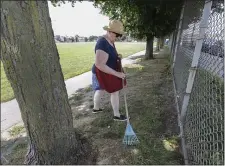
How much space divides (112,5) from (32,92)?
40.9 ft

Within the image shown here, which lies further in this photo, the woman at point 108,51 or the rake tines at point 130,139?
the woman at point 108,51

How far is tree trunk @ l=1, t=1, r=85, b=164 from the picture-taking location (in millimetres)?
2186

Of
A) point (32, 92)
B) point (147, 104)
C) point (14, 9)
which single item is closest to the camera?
point (14, 9)

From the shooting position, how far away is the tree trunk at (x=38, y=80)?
219 centimetres

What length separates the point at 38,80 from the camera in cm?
248

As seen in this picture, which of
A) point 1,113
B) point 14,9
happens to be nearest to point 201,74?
point 14,9

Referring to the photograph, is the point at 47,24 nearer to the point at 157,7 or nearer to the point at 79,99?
the point at 79,99

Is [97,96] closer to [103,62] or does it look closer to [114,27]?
[103,62]

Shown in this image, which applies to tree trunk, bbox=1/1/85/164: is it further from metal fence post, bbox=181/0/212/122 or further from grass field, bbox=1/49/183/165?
metal fence post, bbox=181/0/212/122

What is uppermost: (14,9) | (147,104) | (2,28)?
(14,9)

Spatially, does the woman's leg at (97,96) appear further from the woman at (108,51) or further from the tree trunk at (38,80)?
the tree trunk at (38,80)

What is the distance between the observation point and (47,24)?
2369 millimetres

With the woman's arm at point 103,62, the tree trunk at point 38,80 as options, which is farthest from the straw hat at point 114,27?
the tree trunk at point 38,80

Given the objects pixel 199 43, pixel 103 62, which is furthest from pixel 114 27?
pixel 199 43
